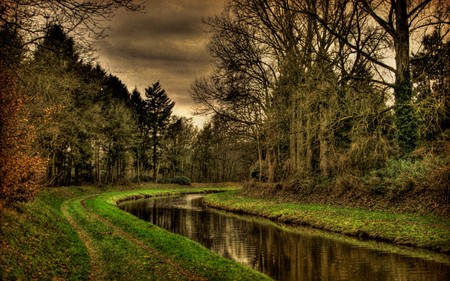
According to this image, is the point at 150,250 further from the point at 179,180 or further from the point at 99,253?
the point at 179,180

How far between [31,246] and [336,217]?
42.0ft

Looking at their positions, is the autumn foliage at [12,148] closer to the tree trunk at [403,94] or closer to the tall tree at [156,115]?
the tree trunk at [403,94]

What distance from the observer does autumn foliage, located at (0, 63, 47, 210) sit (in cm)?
917

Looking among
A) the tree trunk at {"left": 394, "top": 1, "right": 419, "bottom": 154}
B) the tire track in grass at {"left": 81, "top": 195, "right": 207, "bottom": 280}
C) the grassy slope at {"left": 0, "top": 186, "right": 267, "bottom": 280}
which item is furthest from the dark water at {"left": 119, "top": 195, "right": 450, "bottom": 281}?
the tree trunk at {"left": 394, "top": 1, "right": 419, "bottom": 154}

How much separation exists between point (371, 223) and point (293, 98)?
9735 mm

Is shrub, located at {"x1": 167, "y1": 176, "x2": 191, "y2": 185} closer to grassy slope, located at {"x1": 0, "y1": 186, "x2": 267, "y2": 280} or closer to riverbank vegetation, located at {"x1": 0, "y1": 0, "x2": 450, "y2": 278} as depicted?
riverbank vegetation, located at {"x1": 0, "y1": 0, "x2": 450, "y2": 278}

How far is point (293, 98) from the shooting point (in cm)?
2145

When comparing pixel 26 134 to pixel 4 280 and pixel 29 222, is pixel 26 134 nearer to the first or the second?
pixel 29 222

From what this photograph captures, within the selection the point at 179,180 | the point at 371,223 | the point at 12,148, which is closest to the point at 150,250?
the point at 12,148

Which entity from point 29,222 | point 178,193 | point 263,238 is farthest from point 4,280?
point 178,193

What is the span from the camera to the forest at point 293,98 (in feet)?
33.5

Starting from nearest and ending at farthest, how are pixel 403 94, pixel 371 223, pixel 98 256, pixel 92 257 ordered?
pixel 92 257, pixel 98 256, pixel 371 223, pixel 403 94

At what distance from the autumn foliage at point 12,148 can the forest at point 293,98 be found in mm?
40

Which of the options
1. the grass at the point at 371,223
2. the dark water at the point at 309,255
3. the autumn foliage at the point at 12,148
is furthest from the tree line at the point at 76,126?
the grass at the point at 371,223
